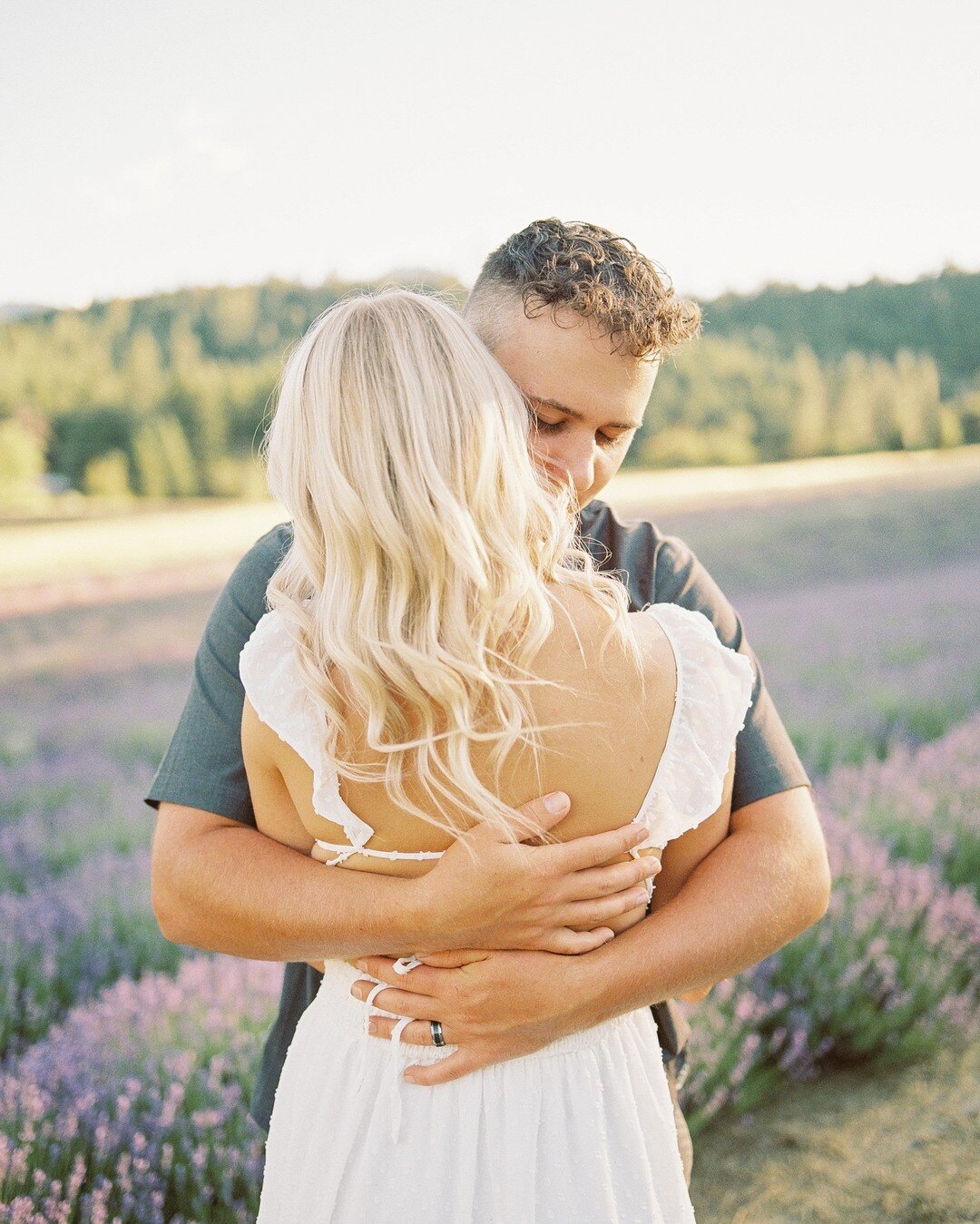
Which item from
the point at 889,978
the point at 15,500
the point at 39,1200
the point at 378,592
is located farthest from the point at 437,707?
the point at 15,500

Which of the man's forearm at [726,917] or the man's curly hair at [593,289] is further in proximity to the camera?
the man's curly hair at [593,289]

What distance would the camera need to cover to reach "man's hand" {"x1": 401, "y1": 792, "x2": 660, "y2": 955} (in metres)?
1.19

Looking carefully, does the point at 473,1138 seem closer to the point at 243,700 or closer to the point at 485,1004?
the point at 485,1004

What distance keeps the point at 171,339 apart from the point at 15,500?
5734 mm

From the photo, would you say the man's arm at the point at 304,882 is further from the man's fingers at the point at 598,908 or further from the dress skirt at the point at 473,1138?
the dress skirt at the point at 473,1138

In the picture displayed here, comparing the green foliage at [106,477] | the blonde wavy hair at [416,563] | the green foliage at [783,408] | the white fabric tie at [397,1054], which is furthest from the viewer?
the green foliage at [783,408]

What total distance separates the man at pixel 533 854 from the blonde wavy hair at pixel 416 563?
15 cm

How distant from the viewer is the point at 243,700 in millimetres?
1518

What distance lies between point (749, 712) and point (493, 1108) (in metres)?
0.73

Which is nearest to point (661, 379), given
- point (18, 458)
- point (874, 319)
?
point (874, 319)

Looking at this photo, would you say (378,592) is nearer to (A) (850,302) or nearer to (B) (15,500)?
(B) (15,500)

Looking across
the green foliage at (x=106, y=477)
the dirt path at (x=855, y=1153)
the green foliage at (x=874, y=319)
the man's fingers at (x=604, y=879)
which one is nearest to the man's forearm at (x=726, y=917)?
the man's fingers at (x=604, y=879)

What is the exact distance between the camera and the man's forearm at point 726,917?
132cm

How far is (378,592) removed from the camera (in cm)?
121
